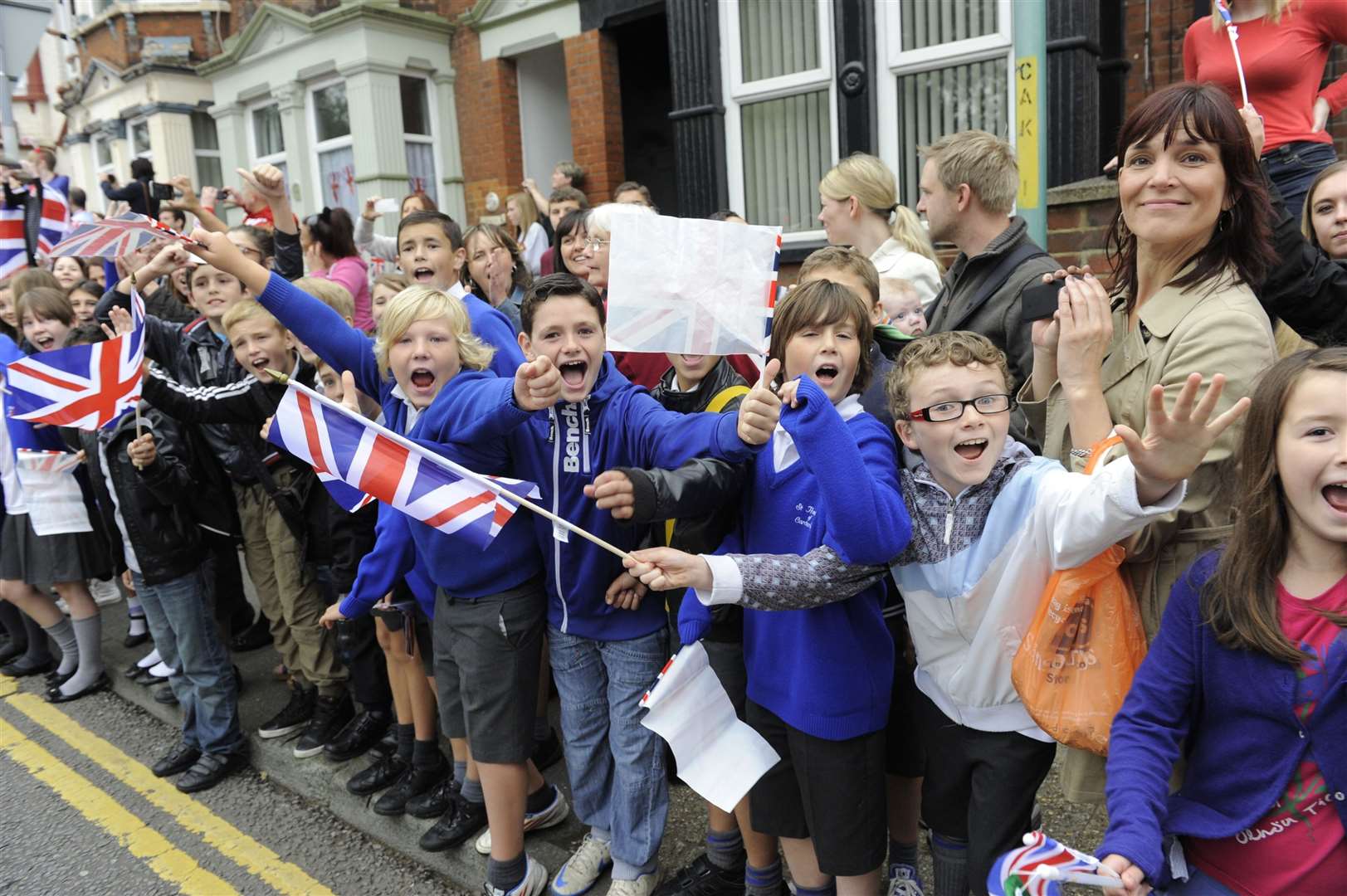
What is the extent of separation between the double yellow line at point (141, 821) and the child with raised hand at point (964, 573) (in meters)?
2.09

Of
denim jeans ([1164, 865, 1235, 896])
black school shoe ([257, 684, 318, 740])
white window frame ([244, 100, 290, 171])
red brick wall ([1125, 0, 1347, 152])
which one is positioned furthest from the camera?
white window frame ([244, 100, 290, 171])

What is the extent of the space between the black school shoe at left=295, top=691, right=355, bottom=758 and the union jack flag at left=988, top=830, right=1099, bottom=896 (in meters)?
3.26

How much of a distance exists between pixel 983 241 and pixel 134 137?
634 inches

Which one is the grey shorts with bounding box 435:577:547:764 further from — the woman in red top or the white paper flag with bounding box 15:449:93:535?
the woman in red top

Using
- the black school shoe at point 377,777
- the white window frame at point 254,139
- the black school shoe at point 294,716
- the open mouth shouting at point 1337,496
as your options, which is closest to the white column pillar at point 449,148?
the white window frame at point 254,139

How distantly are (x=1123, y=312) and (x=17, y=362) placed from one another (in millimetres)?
4037

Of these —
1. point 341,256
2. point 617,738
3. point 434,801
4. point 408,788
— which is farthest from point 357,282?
point 617,738

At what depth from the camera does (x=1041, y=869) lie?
1427mm

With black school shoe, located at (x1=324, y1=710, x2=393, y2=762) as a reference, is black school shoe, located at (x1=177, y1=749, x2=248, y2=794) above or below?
below

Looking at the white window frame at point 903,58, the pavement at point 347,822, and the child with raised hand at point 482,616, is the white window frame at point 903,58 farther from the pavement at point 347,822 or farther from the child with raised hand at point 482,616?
the pavement at point 347,822

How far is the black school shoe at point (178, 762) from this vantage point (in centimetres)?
398

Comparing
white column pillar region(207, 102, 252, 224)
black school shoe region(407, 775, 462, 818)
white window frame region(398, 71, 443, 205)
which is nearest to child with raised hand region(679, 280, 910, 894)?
black school shoe region(407, 775, 462, 818)

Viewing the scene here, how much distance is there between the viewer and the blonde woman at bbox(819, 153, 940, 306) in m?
3.91

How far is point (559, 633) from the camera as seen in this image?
2861mm
